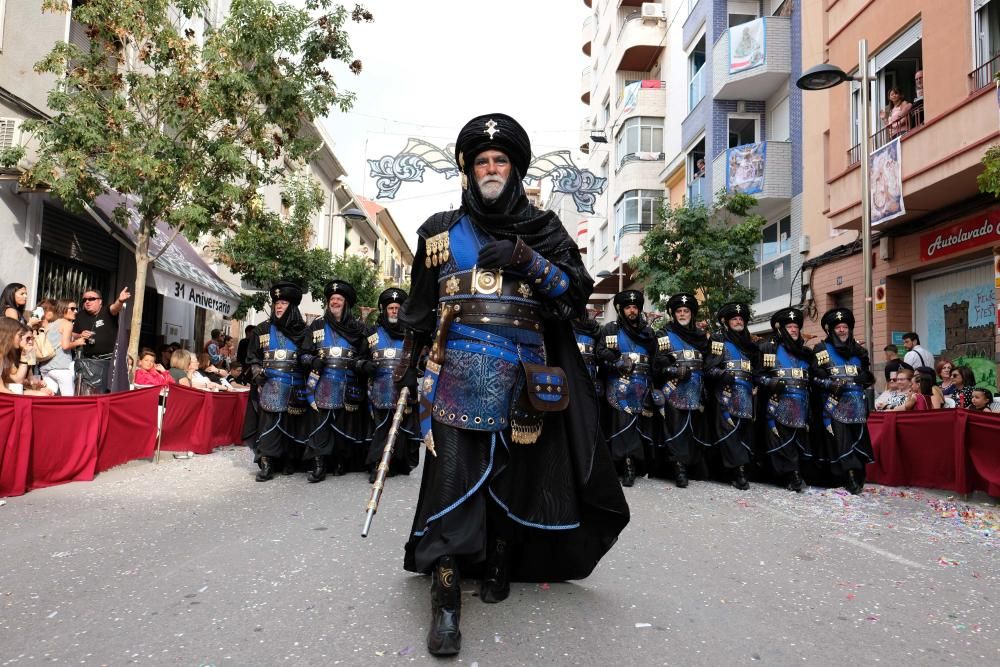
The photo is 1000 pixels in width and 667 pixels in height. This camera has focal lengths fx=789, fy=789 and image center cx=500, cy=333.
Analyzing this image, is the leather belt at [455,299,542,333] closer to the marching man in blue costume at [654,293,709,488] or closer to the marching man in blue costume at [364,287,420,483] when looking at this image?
the marching man in blue costume at [364,287,420,483]

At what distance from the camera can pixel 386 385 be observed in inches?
346

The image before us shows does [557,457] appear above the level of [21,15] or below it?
below

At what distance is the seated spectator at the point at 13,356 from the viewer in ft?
24.0

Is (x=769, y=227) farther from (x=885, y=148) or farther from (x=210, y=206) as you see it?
(x=210, y=206)

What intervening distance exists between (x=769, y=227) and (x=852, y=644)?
20385 mm

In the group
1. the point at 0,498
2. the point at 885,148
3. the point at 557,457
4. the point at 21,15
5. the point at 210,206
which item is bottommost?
the point at 0,498

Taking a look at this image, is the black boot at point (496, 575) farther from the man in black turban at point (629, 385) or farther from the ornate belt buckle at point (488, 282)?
the man in black turban at point (629, 385)

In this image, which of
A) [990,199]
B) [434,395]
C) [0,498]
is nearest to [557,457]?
[434,395]

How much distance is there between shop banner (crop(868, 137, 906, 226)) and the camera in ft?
43.4

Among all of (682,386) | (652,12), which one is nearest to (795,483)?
(682,386)

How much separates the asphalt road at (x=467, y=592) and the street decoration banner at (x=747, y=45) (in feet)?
58.5

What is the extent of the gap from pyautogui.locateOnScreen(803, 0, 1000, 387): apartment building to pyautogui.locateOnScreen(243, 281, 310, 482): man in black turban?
9.85 meters

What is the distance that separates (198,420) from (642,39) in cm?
2802

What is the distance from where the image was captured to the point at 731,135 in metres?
24.5
